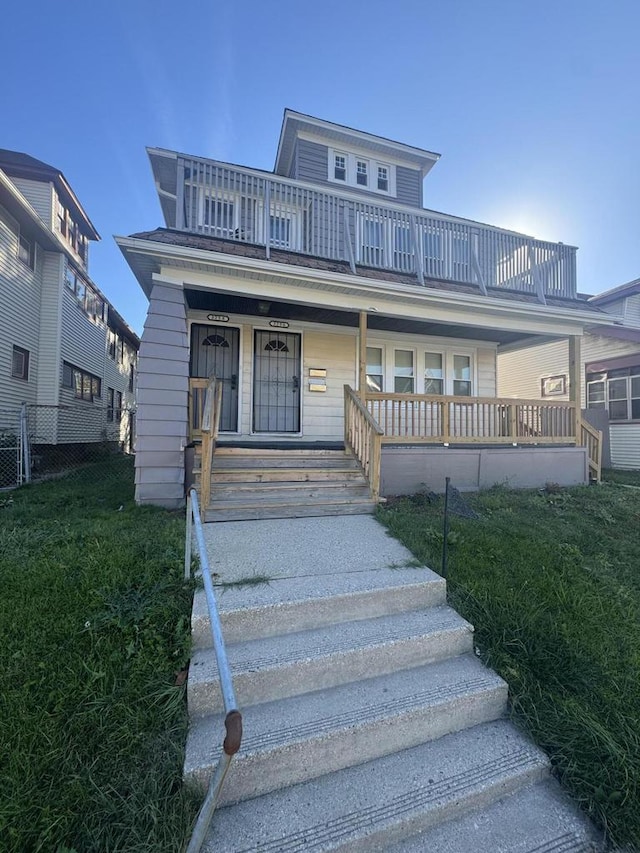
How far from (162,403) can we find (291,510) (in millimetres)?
2370

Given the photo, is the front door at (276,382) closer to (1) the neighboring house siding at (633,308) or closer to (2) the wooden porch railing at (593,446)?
(2) the wooden porch railing at (593,446)

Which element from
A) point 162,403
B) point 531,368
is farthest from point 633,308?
point 162,403

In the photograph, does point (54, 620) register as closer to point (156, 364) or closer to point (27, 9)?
point (156, 364)

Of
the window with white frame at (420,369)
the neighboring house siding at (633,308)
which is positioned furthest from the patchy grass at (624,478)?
the neighboring house siding at (633,308)

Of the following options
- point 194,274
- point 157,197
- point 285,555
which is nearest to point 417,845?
point 285,555

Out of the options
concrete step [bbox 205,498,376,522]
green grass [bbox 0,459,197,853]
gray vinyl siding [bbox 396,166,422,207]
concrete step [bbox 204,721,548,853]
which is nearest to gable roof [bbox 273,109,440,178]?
gray vinyl siding [bbox 396,166,422,207]

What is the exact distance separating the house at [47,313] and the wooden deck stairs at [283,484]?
6434 millimetres

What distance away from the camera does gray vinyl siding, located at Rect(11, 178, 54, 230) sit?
1166 cm

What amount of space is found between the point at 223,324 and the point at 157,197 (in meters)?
4.40

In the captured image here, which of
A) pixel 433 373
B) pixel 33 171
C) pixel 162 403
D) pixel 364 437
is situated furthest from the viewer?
pixel 33 171

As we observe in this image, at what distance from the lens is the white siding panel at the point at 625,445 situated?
11.1 meters

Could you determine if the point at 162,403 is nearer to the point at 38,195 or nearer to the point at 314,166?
the point at 314,166

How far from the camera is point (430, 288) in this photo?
22.0 feet

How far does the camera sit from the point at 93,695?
199 cm
